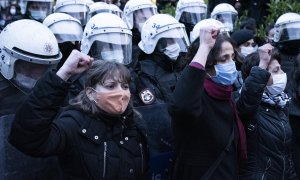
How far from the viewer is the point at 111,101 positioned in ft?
7.67

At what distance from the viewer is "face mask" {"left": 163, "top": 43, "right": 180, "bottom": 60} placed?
432cm

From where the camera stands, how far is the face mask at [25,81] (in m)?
2.93

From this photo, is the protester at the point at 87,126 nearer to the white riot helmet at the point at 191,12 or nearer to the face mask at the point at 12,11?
the white riot helmet at the point at 191,12

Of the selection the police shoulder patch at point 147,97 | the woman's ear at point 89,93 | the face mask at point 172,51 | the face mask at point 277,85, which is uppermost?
the woman's ear at point 89,93

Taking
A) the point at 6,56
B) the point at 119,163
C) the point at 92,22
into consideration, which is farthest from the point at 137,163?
the point at 92,22

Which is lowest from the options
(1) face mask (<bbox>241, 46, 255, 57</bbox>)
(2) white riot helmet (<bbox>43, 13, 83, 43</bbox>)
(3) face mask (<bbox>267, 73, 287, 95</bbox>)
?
(1) face mask (<bbox>241, 46, 255, 57</bbox>)

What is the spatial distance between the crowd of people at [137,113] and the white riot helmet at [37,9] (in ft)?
6.12

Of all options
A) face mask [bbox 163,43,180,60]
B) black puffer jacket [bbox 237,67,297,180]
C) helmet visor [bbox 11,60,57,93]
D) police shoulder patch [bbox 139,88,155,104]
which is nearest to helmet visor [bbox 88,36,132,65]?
face mask [bbox 163,43,180,60]

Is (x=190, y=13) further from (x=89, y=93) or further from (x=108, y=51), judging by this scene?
(x=89, y=93)

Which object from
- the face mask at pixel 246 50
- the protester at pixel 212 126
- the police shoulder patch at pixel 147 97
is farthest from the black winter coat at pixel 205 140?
the face mask at pixel 246 50

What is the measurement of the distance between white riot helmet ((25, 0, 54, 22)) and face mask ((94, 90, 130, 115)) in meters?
3.68

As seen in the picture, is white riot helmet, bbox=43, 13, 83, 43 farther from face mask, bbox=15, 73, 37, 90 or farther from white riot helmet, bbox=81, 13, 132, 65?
face mask, bbox=15, 73, 37, 90

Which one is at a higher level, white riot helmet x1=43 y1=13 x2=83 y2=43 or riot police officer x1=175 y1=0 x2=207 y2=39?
white riot helmet x1=43 y1=13 x2=83 y2=43

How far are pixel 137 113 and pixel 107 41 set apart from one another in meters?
1.65
